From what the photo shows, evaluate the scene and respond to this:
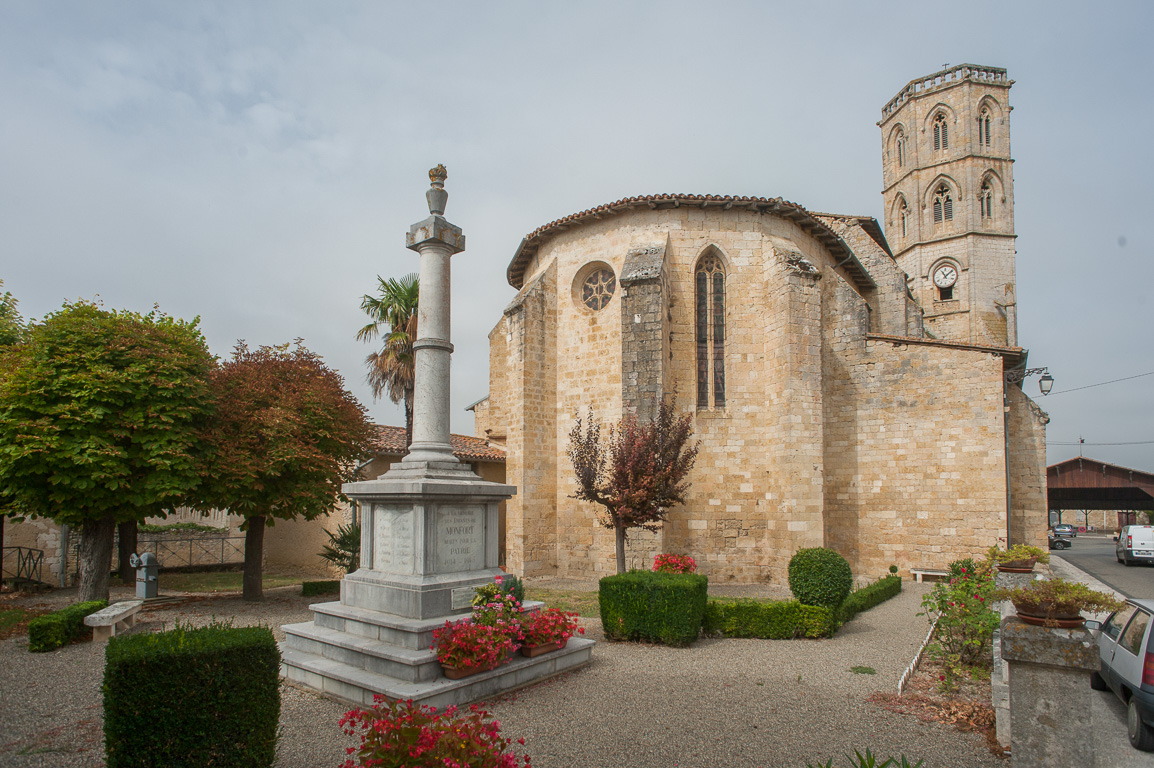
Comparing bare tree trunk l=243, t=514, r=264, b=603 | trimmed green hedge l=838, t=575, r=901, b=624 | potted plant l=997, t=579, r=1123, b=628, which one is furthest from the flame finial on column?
trimmed green hedge l=838, t=575, r=901, b=624

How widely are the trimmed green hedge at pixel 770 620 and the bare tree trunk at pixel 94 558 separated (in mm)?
11020

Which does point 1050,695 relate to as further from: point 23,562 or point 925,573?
point 23,562

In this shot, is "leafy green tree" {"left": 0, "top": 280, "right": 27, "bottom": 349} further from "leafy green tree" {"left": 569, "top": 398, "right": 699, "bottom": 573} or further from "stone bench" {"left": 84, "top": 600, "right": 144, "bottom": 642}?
"leafy green tree" {"left": 569, "top": 398, "right": 699, "bottom": 573}

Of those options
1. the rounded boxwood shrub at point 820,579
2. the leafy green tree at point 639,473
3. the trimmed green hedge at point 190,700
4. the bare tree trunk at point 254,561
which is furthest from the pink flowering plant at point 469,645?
the bare tree trunk at point 254,561

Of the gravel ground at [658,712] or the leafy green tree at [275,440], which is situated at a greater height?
the leafy green tree at [275,440]

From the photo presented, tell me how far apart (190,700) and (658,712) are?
410cm

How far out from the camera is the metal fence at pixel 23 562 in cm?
1557

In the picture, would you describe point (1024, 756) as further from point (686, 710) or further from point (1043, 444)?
point (1043, 444)

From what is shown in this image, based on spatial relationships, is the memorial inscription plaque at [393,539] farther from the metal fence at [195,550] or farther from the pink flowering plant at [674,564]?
the metal fence at [195,550]

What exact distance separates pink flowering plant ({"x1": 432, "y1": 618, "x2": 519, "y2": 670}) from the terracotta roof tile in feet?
38.0

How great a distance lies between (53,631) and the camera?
8719mm

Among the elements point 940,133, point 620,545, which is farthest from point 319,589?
point 940,133

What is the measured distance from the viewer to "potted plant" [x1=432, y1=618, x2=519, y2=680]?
6.20m

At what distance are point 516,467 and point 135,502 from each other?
27.9 feet
